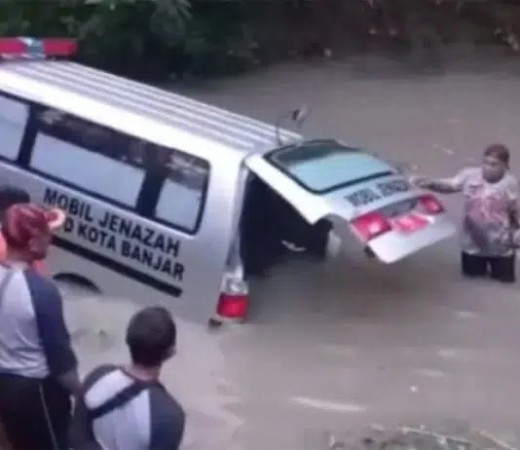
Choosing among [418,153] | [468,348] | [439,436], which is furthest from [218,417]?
[418,153]

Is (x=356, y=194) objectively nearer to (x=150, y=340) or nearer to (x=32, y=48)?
(x=32, y=48)

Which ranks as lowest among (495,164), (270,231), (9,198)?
(270,231)

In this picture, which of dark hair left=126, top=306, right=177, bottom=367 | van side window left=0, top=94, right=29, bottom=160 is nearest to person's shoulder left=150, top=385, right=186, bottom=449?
dark hair left=126, top=306, right=177, bottom=367

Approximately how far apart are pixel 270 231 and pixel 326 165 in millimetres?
601

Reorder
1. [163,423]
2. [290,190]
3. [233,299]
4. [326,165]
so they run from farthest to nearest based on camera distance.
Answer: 1. [326,165]
2. [233,299]
3. [290,190]
4. [163,423]

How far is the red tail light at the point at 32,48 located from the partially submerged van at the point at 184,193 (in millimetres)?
507

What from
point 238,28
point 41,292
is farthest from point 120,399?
point 238,28

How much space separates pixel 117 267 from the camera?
875 cm

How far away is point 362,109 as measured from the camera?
49.1 feet

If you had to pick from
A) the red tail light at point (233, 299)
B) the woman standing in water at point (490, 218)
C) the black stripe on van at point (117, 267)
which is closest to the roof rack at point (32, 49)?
the black stripe on van at point (117, 267)

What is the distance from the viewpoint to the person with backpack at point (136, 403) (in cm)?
463

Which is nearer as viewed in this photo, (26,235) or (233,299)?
(26,235)

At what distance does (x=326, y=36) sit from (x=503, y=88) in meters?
2.96

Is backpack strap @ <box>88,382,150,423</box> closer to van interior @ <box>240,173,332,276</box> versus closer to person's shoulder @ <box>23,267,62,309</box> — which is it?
person's shoulder @ <box>23,267,62,309</box>
